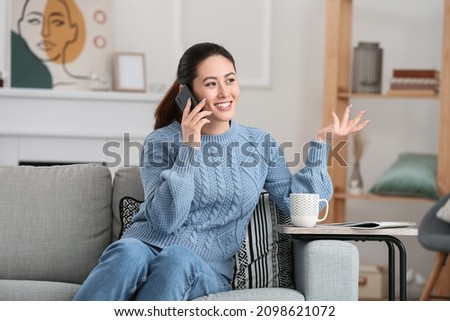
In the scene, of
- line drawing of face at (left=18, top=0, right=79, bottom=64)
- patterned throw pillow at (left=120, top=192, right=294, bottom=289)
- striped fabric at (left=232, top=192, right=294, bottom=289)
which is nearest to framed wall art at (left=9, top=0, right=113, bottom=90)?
line drawing of face at (left=18, top=0, right=79, bottom=64)

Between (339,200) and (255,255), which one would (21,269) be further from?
(339,200)

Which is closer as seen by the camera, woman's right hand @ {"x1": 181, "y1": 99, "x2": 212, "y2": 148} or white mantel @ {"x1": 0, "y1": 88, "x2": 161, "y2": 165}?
woman's right hand @ {"x1": 181, "y1": 99, "x2": 212, "y2": 148}

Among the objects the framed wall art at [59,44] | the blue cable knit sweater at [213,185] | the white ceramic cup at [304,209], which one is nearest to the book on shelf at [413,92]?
the framed wall art at [59,44]

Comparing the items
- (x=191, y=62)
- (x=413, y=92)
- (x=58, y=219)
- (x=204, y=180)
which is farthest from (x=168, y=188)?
(x=413, y=92)

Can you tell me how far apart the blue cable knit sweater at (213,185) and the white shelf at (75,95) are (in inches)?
84.7

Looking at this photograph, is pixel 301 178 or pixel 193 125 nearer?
pixel 193 125

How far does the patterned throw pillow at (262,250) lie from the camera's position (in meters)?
2.84

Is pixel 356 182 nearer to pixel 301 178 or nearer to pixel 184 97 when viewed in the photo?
pixel 301 178

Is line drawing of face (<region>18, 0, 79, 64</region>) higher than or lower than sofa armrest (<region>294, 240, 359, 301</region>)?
higher

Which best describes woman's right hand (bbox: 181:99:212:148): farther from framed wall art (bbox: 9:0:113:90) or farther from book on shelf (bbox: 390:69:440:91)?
framed wall art (bbox: 9:0:113:90)

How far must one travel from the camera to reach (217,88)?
9.33 feet

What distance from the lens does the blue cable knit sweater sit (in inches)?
106

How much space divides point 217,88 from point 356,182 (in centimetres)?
221

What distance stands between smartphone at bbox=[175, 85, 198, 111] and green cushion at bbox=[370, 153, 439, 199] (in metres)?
2.10
